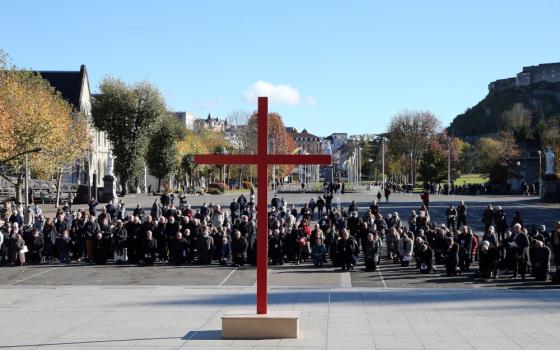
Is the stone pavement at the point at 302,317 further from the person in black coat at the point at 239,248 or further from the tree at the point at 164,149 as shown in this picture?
the tree at the point at 164,149

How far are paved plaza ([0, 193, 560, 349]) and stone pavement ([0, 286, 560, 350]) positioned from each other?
22 mm

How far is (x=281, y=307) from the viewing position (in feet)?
52.3

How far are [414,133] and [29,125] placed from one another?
6913cm

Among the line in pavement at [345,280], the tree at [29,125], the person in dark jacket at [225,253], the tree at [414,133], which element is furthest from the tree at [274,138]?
the line in pavement at [345,280]

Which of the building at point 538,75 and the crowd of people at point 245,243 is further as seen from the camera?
the building at point 538,75

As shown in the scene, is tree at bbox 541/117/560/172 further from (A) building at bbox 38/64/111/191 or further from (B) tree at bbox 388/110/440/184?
(A) building at bbox 38/64/111/191

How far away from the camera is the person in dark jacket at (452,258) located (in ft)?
70.7

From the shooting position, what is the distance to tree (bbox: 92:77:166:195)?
69438 mm

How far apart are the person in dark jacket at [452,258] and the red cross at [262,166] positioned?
10.1 metres

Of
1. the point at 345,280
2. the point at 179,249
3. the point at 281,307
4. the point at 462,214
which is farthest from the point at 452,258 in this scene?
the point at 462,214

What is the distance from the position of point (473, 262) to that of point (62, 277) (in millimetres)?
13479

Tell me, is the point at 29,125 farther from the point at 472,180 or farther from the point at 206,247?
the point at 472,180

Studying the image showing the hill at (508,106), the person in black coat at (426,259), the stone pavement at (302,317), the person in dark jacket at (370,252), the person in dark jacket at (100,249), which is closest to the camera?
the stone pavement at (302,317)

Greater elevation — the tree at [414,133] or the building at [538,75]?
the building at [538,75]
